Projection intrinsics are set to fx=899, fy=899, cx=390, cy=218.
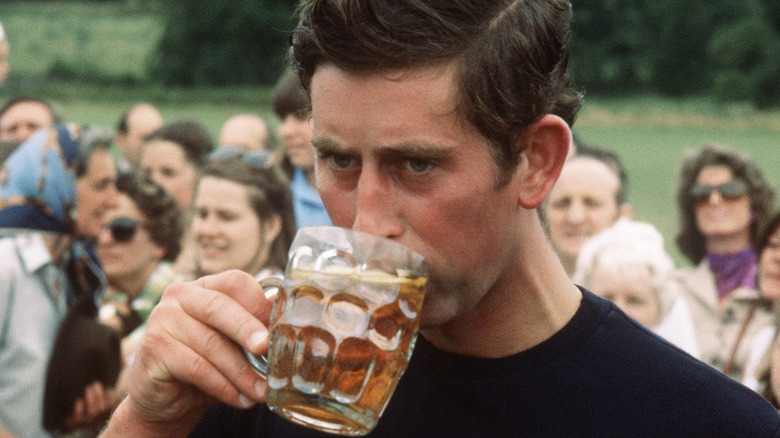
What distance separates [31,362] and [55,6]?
626 centimetres

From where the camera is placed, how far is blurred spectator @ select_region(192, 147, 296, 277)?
458 cm

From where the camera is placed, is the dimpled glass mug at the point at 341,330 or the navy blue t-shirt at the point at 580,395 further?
the navy blue t-shirt at the point at 580,395

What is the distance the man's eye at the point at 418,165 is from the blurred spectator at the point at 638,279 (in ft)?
9.60

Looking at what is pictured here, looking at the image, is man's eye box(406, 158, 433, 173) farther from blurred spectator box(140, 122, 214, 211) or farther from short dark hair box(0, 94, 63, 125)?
short dark hair box(0, 94, 63, 125)

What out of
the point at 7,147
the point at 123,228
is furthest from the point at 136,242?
the point at 7,147

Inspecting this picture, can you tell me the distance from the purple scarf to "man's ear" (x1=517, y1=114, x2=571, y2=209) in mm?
3815

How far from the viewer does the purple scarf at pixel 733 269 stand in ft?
16.6

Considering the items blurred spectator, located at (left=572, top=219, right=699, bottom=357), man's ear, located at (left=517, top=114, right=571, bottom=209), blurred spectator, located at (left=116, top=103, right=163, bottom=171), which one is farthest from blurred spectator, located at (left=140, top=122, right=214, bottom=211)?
man's ear, located at (left=517, top=114, right=571, bottom=209)

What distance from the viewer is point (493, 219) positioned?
4.88ft

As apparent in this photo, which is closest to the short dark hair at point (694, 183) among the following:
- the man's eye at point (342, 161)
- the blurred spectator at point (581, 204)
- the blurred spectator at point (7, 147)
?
the blurred spectator at point (581, 204)

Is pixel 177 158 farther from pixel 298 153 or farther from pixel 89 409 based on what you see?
pixel 89 409

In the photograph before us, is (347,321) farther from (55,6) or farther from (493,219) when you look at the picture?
(55,6)

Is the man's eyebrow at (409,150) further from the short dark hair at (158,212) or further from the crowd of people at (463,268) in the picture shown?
the short dark hair at (158,212)

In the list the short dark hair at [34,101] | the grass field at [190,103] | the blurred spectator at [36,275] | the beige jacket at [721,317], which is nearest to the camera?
the blurred spectator at [36,275]
